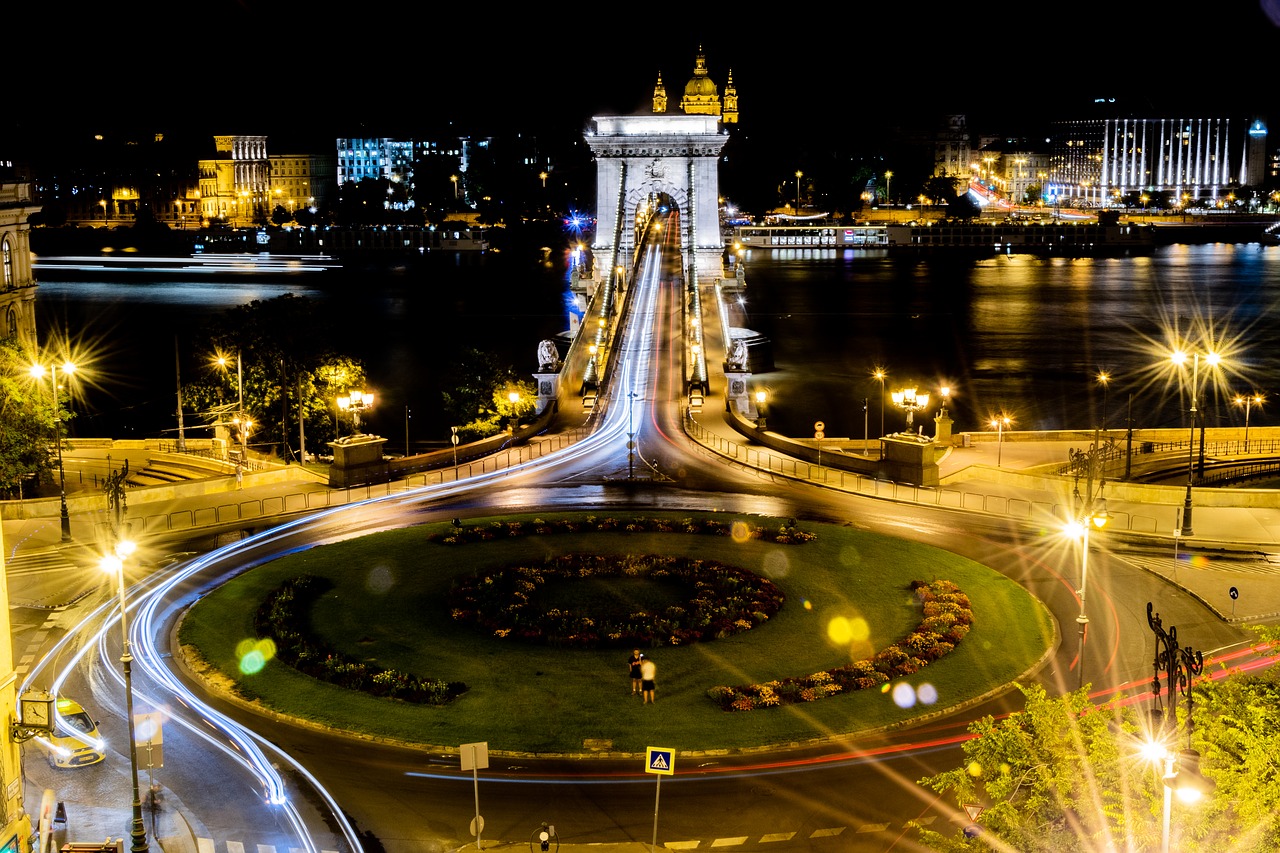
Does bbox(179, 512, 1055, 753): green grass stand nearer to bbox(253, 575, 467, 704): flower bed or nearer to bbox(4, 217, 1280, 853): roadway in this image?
bbox(253, 575, 467, 704): flower bed

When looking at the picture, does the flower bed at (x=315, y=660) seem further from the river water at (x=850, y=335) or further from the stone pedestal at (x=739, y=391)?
the stone pedestal at (x=739, y=391)

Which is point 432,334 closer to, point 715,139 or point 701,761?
point 715,139

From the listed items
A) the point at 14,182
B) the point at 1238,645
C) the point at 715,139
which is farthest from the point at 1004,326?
the point at 1238,645

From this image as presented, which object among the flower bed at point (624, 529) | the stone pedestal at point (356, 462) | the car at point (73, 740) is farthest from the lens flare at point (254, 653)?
the stone pedestal at point (356, 462)

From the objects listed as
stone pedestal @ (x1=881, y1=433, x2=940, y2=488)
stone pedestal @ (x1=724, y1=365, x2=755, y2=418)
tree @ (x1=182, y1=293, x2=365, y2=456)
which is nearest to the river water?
tree @ (x1=182, y1=293, x2=365, y2=456)

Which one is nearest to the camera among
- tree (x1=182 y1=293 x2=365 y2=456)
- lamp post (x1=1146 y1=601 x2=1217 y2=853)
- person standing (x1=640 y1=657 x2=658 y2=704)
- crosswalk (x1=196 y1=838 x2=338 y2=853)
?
lamp post (x1=1146 y1=601 x2=1217 y2=853)
